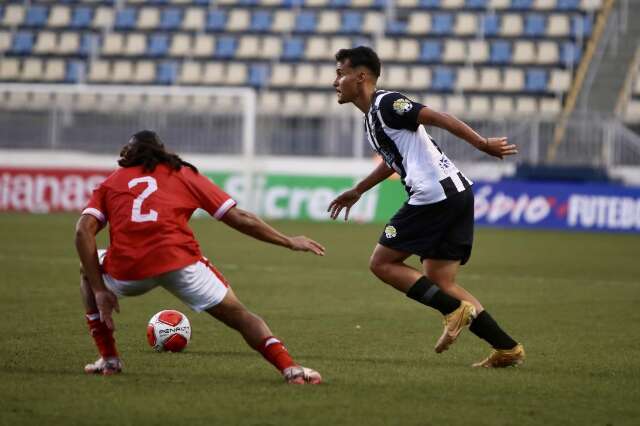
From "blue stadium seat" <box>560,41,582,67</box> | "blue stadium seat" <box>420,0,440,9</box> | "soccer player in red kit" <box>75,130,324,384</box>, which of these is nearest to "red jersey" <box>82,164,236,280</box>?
"soccer player in red kit" <box>75,130,324,384</box>

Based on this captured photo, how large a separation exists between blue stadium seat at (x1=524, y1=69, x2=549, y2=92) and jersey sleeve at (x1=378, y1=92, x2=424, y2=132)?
2627cm

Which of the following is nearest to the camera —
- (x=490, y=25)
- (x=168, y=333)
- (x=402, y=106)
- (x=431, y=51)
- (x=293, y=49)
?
(x=402, y=106)

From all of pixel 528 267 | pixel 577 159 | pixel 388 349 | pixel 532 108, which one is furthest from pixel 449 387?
pixel 532 108

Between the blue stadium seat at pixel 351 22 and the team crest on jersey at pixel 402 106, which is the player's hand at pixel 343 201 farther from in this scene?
the blue stadium seat at pixel 351 22

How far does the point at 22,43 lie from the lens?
118 feet

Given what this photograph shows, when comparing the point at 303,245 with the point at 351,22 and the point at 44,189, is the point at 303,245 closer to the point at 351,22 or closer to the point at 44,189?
the point at 44,189

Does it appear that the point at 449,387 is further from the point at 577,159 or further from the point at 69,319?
the point at 577,159

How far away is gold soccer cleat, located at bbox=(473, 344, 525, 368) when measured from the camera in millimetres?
7492

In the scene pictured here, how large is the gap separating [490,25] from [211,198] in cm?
2898

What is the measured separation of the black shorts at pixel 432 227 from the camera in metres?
7.45

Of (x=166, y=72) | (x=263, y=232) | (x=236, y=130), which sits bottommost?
(x=236, y=130)

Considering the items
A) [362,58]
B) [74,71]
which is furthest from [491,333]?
[74,71]

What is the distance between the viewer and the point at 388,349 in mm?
8414

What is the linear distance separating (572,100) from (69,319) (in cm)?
2521
